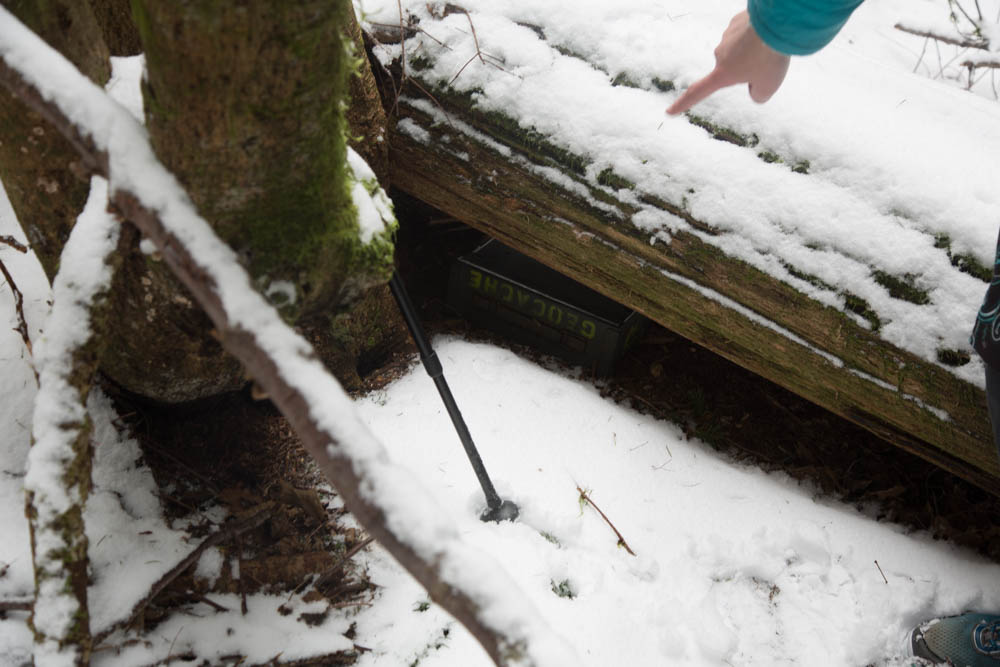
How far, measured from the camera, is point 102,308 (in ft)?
3.59

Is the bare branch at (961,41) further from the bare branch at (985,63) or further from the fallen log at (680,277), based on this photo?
the fallen log at (680,277)

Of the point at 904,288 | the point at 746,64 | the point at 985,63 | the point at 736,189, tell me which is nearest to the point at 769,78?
the point at 746,64

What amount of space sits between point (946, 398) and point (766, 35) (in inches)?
39.2

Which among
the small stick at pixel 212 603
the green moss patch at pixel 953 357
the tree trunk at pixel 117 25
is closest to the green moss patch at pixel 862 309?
the green moss patch at pixel 953 357

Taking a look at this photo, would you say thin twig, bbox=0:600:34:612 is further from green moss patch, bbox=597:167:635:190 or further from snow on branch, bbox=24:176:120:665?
green moss patch, bbox=597:167:635:190

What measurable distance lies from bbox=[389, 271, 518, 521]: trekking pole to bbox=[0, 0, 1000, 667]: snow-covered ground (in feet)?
0.15

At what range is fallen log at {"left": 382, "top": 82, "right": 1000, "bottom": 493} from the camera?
163 cm

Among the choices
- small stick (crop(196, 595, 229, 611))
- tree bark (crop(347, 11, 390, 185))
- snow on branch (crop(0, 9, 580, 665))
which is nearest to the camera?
snow on branch (crop(0, 9, 580, 665))

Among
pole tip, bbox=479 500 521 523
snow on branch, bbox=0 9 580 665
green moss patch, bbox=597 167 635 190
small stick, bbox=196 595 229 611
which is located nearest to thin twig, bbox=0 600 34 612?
small stick, bbox=196 595 229 611

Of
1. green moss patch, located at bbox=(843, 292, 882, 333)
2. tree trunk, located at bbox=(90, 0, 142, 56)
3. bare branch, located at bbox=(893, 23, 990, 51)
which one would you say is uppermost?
bare branch, located at bbox=(893, 23, 990, 51)

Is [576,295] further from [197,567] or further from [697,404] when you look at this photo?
[197,567]

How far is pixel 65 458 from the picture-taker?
1.04 meters

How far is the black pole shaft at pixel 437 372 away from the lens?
4.94 ft

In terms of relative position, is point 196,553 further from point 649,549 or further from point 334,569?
point 649,549
